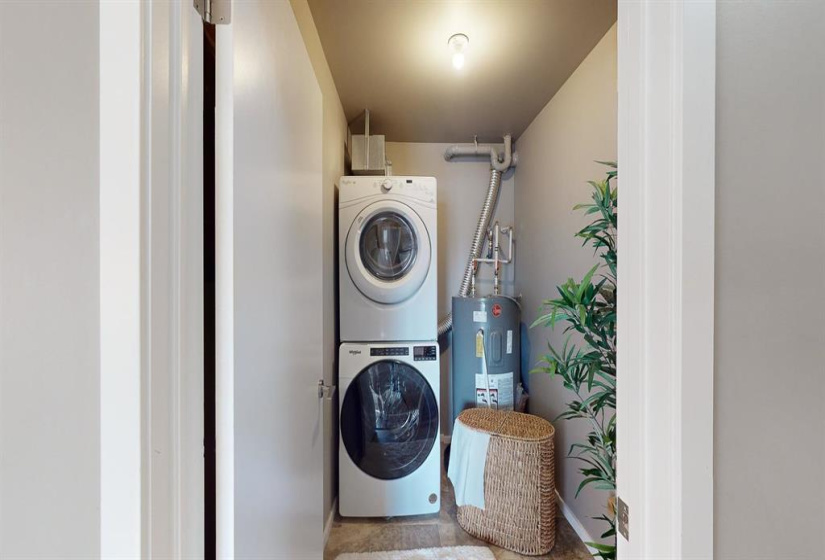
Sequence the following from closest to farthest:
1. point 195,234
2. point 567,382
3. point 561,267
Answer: point 195,234
point 567,382
point 561,267

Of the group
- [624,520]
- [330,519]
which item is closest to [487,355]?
[330,519]

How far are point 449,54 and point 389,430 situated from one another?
1.97 meters

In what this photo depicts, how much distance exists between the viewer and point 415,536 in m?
1.73

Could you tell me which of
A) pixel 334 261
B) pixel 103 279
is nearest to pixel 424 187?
pixel 334 261

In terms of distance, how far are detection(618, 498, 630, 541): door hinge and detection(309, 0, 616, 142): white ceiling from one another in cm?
167

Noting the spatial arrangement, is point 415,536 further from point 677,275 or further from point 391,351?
point 677,275

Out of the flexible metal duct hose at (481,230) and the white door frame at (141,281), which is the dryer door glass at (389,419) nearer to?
the flexible metal duct hose at (481,230)

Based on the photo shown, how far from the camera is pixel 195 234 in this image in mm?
524

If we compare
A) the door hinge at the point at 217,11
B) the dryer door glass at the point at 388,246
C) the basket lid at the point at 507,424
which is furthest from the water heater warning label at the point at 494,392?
the door hinge at the point at 217,11

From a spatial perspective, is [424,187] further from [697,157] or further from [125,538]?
[125,538]

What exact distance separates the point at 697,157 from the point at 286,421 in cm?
100

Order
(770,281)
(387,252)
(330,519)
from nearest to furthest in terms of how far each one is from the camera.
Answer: (770,281), (330,519), (387,252)

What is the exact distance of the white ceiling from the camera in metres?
1.39

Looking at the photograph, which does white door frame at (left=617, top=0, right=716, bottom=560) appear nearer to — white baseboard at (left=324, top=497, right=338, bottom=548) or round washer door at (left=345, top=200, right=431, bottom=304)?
round washer door at (left=345, top=200, right=431, bottom=304)
